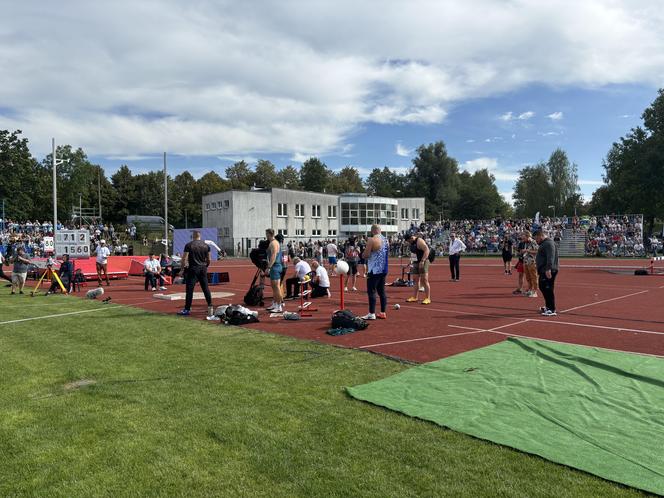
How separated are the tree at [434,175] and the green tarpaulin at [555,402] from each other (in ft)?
296

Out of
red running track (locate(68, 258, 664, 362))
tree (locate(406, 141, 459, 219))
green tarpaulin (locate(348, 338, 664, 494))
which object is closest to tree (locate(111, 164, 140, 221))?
tree (locate(406, 141, 459, 219))

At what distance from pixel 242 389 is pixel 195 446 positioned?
147cm

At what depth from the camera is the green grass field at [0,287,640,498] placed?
344cm

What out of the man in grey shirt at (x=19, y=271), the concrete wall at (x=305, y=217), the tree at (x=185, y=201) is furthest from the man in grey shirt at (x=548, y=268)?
the tree at (x=185, y=201)

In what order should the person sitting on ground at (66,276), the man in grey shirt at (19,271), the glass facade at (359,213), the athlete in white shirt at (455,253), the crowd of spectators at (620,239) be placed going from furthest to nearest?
1. the glass facade at (359,213)
2. the crowd of spectators at (620,239)
3. the athlete in white shirt at (455,253)
4. the person sitting on ground at (66,276)
5. the man in grey shirt at (19,271)

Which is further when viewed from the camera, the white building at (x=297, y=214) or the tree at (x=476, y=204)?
the tree at (x=476, y=204)

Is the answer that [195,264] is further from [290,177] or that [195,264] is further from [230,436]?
[290,177]

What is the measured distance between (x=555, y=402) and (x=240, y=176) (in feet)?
300

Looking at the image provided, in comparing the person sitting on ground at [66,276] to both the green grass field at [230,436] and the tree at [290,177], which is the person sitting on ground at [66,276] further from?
the tree at [290,177]

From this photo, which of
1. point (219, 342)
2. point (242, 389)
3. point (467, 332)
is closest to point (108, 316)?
point (219, 342)

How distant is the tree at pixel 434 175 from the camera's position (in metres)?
95.6

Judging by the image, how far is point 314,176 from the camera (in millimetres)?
98125

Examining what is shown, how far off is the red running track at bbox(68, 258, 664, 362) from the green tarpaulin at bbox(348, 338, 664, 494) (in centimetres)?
94

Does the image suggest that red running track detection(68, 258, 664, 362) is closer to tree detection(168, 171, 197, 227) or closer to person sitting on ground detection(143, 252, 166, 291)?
person sitting on ground detection(143, 252, 166, 291)
